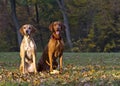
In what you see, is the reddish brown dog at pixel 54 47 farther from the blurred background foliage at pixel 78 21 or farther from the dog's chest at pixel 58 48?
the blurred background foliage at pixel 78 21

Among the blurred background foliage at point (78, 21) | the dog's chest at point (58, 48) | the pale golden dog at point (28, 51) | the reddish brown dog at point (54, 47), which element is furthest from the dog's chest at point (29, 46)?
the blurred background foliage at point (78, 21)

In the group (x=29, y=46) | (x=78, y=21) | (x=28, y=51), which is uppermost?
(x=29, y=46)

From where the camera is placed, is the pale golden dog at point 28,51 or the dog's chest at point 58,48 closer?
the pale golden dog at point 28,51

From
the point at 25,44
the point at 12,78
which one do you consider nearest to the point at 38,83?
the point at 12,78

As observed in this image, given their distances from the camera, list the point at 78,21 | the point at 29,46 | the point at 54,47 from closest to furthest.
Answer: the point at 29,46 → the point at 54,47 → the point at 78,21

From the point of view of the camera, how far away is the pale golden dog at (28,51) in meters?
11.7

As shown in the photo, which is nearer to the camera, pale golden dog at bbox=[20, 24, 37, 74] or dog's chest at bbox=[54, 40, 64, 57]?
pale golden dog at bbox=[20, 24, 37, 74]

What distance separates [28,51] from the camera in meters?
11.8

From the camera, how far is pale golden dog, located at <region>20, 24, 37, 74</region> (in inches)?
462

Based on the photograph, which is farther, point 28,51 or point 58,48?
point 58,48

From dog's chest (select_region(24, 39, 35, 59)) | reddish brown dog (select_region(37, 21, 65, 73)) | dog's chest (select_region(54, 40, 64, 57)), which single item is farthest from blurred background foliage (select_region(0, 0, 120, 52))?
dog's chest (select_region(24, 39, 35, 59))

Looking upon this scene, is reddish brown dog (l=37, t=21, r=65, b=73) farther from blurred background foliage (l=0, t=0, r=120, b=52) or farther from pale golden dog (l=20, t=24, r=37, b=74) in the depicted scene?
blurred background foliage (l=0, t=0, r=120, b=52)

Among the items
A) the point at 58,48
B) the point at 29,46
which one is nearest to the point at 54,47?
the point at 58,48

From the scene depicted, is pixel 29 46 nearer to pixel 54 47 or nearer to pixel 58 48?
pixel 54 47
